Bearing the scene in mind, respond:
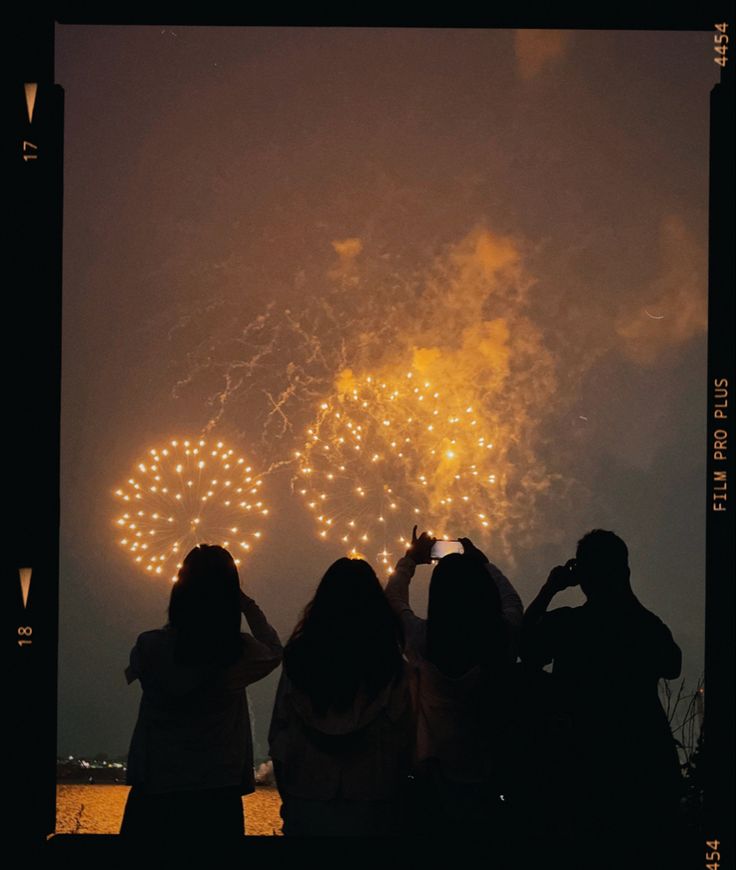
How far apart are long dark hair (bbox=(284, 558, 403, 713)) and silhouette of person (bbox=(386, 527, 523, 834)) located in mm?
168

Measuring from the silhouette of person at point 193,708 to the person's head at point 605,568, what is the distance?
1.23 m

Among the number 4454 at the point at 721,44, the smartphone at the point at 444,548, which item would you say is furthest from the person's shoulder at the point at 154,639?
the number 4454 at the point at 721,44

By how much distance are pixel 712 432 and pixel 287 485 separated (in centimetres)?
418

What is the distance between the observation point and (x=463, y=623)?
3.50 m

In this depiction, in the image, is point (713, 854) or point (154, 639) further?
point (154, 639)

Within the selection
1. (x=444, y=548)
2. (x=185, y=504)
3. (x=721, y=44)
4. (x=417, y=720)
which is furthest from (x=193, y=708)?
(x=185, y=504)

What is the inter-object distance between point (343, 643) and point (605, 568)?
99 cm

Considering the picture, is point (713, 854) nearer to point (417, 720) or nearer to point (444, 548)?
point (417, 720)

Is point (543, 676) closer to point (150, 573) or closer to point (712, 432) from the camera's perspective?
point (712, 432)

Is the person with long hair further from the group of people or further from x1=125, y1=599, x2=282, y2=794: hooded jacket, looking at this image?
x1=125, y1=599, x2=282, y2=794: hooded jacket

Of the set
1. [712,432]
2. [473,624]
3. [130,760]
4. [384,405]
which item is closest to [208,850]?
[130,760]

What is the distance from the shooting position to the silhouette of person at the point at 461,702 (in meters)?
3.50

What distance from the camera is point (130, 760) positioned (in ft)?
11.8

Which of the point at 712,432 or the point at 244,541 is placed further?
the point at 244,541
